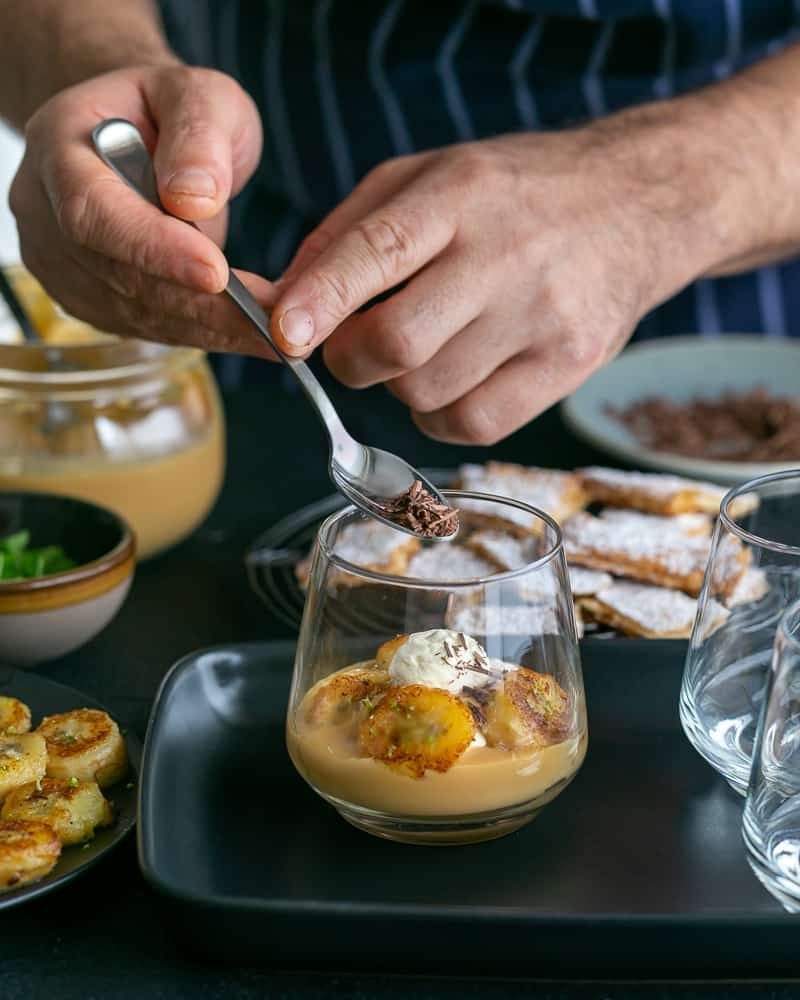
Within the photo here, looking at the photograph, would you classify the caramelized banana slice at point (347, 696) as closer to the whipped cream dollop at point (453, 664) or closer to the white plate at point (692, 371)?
the whipped cream dollop at point (453, 664)

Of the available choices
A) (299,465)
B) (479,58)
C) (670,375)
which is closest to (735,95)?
(479,58)

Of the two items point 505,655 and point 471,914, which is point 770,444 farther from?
point 471,914

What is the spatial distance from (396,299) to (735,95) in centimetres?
60

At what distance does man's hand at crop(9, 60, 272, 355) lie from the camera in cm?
100

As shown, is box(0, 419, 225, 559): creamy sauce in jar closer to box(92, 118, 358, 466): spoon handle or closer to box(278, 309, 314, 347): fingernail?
box(92, 118, 358, 466): spoon handle

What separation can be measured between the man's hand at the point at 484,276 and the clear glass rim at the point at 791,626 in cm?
40

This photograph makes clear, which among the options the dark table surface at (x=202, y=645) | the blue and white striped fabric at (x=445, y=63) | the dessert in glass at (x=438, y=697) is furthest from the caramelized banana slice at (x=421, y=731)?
the blue and white striped fabric at (x=445, y=63)

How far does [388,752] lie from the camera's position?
786 mm

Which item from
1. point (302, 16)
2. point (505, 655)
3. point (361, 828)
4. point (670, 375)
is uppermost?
point (302, 16)

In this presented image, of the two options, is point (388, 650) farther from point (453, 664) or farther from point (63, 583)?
point (63, 583)

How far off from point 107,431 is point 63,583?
0.90 ft

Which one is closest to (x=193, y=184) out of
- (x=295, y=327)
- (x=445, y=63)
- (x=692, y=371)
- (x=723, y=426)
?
(x=295, y=327)

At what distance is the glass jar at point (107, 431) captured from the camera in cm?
129

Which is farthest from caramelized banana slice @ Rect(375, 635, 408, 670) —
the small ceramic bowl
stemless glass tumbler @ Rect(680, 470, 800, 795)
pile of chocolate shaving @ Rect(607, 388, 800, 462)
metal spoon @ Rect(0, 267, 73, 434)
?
pile of chocolate shaving @ Rect(607, 388, 800, 462)
